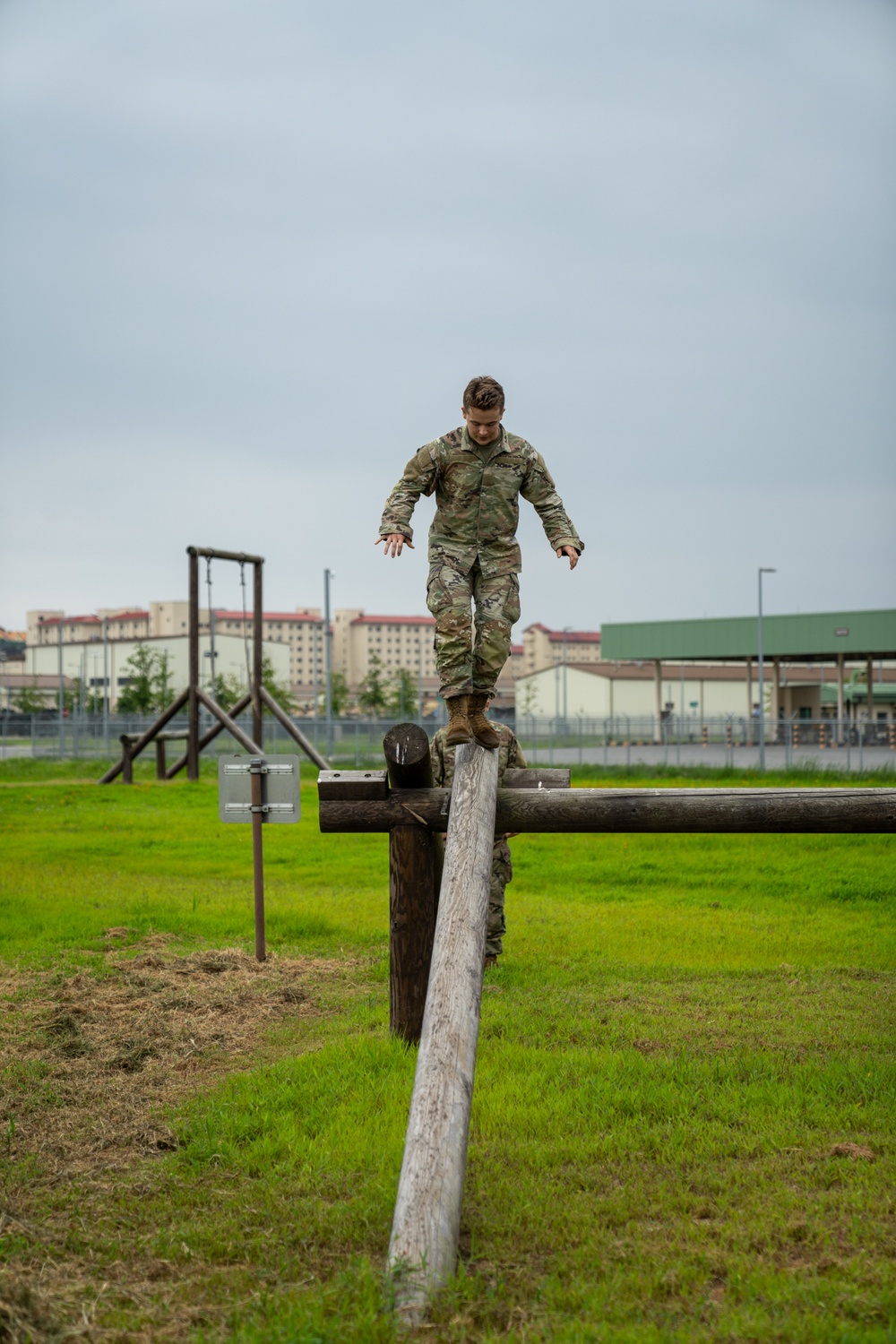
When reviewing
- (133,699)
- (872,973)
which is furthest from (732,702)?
(872,973)

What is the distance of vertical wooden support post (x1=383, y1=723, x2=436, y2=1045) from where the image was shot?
5.84 meters

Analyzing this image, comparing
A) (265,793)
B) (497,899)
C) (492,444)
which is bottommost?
(497,899)

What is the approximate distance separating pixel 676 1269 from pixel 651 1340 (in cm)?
48

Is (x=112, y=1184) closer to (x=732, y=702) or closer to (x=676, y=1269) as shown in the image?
(x=676, y=1269)

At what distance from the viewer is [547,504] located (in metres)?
6.55

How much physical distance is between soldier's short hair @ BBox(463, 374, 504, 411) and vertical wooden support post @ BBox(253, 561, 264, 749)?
44.8 feet

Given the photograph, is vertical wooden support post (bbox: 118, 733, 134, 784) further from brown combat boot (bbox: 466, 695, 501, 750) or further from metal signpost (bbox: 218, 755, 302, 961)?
brown combat boot (bbox: 466, 695, 501, 750)

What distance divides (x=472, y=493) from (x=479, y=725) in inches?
48.3

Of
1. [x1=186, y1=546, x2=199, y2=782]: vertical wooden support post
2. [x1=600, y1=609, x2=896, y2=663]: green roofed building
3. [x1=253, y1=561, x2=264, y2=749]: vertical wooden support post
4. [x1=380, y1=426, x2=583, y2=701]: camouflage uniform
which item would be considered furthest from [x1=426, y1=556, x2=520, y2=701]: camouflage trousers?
[x1=600, y1=609, x2=896, y2=663]: green roofed building

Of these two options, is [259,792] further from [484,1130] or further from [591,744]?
[591,744]

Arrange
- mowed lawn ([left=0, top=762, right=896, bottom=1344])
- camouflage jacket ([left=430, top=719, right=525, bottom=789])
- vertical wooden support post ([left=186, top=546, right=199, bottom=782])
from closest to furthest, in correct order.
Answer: mowed lawn ([left=0, top=762, right=896, bottom=1344]), camouflage jacket ([left=430, top=719, right=525, bottom=789]), vertical wooden support post ([left=186, top=546, right=199, bottom=782])

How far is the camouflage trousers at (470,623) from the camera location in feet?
20.2

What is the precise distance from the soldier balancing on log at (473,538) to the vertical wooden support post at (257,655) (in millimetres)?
13396

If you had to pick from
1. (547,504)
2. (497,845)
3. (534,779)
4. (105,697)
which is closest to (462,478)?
(547,504)
